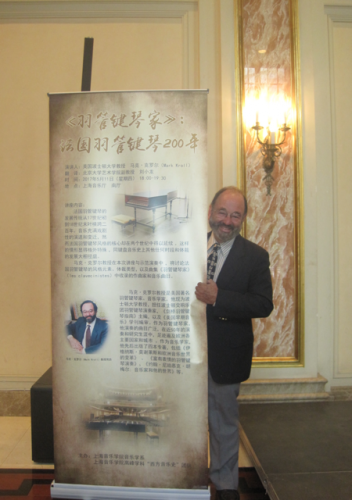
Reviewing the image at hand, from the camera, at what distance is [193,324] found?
6.36ft

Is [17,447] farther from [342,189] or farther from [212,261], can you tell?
[342,189]

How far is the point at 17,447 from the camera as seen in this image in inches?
109

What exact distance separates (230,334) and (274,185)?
1.61 m

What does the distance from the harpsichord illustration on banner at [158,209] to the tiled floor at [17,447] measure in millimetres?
1712

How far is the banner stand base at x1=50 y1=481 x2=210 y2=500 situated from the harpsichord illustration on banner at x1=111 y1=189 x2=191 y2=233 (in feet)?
4.24

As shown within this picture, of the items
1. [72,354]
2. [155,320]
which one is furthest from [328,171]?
[72,354]

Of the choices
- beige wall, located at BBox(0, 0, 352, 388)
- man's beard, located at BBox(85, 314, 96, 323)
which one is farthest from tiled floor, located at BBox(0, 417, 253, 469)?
man's beard, located at BBox(85, 314, 96, 323)

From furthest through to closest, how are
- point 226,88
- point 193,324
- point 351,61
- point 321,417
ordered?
point 351,61, point 226,88, point 321,417, point 193,324

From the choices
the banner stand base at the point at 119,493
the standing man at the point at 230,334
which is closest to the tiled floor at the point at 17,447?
the standing man at the point at 230,334

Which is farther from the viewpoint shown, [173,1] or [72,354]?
[173,1]

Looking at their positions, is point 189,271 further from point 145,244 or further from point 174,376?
point 174,376

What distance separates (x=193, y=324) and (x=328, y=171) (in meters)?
2.14

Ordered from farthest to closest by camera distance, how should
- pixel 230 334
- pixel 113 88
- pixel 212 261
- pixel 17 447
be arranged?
pixel 113 88
pixel 17 447
pixel 212 261
pixel 230 334

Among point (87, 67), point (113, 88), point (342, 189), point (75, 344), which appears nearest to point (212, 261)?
point (75, 344)
